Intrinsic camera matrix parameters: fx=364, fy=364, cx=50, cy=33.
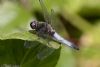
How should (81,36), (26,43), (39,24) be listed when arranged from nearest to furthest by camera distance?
1. (26,43)
2. (39,24)
3. (81,36)

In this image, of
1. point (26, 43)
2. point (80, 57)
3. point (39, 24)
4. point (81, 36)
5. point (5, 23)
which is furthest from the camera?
point (81, 36)

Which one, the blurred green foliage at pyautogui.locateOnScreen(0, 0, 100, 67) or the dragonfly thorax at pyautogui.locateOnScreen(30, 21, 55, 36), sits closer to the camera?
the dragonfly thorax at pyautogui.locateOnScreen(30, 21, 55, 36)

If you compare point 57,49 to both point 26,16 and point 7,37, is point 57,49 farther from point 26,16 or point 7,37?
point 26,16

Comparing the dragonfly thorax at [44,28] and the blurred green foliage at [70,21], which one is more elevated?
the dragonfly thorax at [44,28]

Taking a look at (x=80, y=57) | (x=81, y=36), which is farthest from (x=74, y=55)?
(x=81, y=36)

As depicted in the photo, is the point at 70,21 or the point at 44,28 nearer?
the point at 44,28

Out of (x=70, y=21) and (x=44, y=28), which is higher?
(x=44, y=28)

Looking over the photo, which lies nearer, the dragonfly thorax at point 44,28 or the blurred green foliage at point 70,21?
the dragonfly thorax at point 44,28

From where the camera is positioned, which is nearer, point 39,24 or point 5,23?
point 39,24

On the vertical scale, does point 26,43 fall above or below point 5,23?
above

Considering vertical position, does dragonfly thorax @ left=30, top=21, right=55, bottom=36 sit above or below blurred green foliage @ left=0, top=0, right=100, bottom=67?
above

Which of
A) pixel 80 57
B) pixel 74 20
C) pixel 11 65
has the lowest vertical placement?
pixel 80 57
